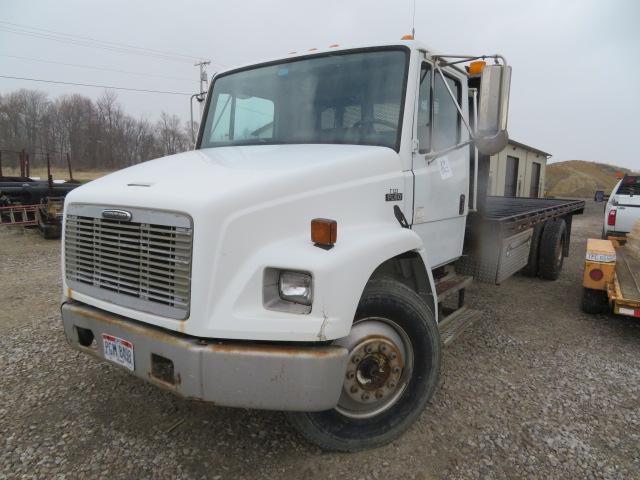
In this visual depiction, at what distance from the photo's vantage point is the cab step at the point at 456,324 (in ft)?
11.3

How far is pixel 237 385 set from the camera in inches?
83.4

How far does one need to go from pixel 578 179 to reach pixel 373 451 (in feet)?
143

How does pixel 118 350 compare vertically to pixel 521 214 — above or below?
below

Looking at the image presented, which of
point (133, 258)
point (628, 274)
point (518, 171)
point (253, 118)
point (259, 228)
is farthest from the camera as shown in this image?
point (518, 171)

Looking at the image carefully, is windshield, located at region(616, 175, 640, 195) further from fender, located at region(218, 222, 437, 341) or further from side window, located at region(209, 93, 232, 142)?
fender, located at region(218, 222, 437, 341)

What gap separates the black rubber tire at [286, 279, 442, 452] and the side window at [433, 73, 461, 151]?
139 centimetres

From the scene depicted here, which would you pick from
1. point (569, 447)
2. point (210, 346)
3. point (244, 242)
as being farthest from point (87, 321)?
point (569, 447)

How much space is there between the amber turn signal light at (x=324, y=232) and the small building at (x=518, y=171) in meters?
21.9

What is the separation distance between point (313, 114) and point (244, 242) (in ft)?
4.96

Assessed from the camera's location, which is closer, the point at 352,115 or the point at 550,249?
the point at 352,115

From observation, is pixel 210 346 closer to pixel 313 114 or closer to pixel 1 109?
pixel 313 114

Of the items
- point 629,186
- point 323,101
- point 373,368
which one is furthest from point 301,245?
point 629,186

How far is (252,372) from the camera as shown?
211cm

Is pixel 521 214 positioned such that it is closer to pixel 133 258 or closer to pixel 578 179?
pixel 133 258
